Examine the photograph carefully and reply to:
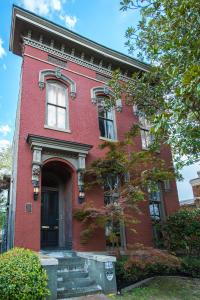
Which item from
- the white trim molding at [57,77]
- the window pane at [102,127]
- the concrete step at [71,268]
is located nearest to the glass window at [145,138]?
the window pane at [102,127]

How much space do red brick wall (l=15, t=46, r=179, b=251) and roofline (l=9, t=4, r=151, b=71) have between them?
1.12 m

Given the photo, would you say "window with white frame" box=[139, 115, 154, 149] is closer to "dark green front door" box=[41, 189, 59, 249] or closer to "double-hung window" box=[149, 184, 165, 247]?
"double-hung window" box=[149, 184, 165, 247]

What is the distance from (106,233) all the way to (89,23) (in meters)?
8.42

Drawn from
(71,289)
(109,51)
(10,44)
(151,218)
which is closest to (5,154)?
(10,44)

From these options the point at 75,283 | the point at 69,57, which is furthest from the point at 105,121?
the point at 75,283

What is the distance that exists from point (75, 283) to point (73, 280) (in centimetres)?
20

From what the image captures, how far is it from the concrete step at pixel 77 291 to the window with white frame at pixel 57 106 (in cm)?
597

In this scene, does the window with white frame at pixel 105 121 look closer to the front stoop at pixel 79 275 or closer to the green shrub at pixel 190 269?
the front stoop at pixel 79 275

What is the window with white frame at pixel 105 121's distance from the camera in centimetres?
1192

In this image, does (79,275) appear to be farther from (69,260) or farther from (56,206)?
(56,206)

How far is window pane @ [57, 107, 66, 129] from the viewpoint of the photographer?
10.6m

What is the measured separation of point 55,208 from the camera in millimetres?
10312

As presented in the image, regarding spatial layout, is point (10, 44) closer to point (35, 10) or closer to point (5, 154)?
point (35, 10)

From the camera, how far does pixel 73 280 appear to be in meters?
7.00
